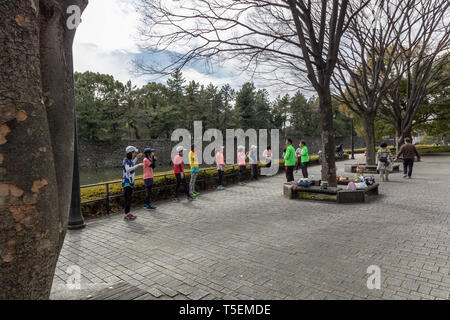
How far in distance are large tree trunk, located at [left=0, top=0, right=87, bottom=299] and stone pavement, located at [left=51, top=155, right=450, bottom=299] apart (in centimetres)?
204

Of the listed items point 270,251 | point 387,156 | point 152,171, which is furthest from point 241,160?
point 270,251

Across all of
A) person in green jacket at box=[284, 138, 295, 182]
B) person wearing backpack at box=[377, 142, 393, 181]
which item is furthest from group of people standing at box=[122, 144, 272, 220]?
person wearing backpack at box=[377, 142, 393, 181]

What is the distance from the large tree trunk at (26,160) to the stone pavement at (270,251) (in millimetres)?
2041

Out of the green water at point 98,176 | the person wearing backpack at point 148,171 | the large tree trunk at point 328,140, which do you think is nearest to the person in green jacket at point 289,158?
the large tree trunk at point 328,140

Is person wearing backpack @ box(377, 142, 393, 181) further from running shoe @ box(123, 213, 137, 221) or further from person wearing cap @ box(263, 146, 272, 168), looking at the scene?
→ running shoe @ box(123, 213, 137, 221)

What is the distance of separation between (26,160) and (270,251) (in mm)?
4223

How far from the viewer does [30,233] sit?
1668 mm

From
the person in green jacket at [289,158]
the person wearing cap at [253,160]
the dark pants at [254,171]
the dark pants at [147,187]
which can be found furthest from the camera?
the dark pants at [254,171]

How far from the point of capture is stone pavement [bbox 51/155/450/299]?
372 cm

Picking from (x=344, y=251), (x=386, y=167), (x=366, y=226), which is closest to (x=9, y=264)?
(x=344, y=251)

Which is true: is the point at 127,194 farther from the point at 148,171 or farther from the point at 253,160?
the point at 253,160

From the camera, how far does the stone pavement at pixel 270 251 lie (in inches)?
147

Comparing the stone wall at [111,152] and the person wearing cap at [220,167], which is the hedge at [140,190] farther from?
the stone wall at [111,152]

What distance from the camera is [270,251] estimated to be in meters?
5.04
